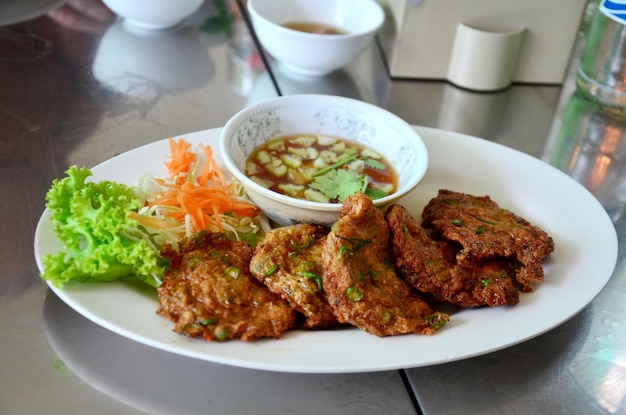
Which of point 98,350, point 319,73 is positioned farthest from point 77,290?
point 319,73

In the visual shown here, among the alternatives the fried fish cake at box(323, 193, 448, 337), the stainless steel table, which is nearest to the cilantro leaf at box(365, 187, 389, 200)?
the fried fish cake at box(323, 193, 448, 337)

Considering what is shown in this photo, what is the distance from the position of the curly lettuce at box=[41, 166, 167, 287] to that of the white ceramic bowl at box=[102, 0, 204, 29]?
5.61 feet

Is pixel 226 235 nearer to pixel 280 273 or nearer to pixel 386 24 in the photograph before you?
pixel 280 273

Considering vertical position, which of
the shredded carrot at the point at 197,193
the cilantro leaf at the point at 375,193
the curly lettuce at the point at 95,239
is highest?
the curly lettuce at the point at 95,239

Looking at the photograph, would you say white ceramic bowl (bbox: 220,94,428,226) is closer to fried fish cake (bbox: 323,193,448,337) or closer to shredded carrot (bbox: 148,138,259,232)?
shredded carrot (bbox: 148,138,259,232)

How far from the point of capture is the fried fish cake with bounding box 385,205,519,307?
1870mm

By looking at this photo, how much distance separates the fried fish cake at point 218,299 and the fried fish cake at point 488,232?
0.60 meters

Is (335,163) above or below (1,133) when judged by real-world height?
above

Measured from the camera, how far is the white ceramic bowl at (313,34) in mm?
3064

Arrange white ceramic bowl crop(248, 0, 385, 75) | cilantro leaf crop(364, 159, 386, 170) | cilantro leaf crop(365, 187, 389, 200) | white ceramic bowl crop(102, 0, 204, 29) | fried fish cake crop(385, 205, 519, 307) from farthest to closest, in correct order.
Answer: white ceramic bowl crop(102, 0, 204, 29), white ceramic bowl crop(248, 0, 385, 75), cilantro leaf crop(364, 159, 386, 170), cilantro leaf crop(365, 187, 389, 200), fried fish cake crop(385, 205, 519, 307)

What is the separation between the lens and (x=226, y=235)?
83.5 inches

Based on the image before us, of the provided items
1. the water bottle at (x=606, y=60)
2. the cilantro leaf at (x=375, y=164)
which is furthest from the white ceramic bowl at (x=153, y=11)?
the water bottle at (x=606, y=60)

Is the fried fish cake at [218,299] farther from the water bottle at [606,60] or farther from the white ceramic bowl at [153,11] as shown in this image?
the water bottle at [606,60]

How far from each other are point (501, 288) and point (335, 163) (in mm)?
794
